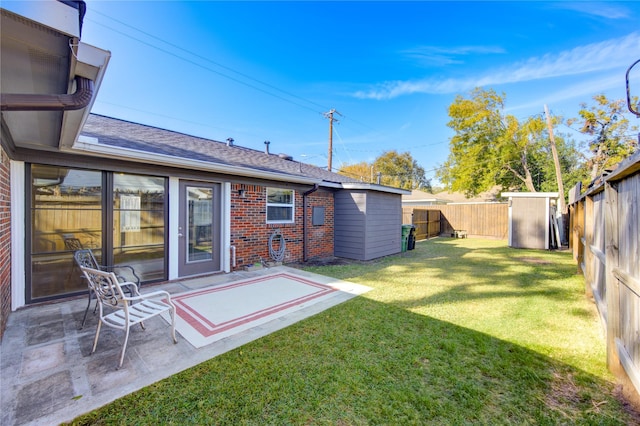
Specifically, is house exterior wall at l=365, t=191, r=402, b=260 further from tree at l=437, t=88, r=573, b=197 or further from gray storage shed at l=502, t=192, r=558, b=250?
tree at l=437, t=88, r=573, b=197

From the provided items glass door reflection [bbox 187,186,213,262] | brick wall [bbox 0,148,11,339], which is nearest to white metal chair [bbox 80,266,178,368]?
brick wall [bbox 0,148,11,339]

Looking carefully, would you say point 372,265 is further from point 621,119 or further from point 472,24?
point 621,119

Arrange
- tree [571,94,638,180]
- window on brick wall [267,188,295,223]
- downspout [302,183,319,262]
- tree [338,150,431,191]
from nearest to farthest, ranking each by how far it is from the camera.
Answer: window on brick wall [267,188,295,223]
downspout [302,183,319,262]
tree [571,94,638,180]
tree [338,150,431,191]

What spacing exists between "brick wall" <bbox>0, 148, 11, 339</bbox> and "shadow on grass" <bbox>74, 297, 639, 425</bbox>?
2669 mm

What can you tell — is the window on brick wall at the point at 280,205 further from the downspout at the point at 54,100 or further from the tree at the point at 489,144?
the tree at the point at 489,144

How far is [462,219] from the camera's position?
15.8 meters

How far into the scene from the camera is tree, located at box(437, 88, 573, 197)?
19.7 meters

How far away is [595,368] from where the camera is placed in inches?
104

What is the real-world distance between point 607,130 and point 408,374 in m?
25.6

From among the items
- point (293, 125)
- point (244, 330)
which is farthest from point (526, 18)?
point (293, 125)

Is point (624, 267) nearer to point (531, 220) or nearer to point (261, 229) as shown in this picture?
point (261, 229)

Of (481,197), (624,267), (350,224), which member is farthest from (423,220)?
(481,197)

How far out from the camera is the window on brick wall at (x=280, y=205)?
7.40m

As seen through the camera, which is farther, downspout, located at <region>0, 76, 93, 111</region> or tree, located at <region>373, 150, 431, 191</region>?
tree, located at <region>373, 150, 431, 191</region>
